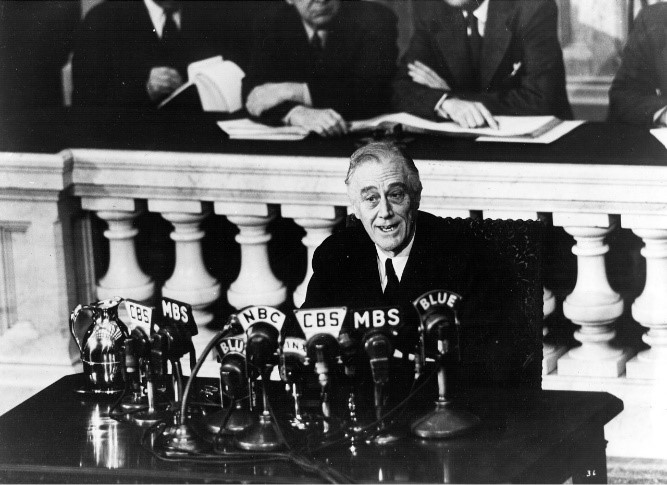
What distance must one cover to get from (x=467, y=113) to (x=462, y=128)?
65 millimetres

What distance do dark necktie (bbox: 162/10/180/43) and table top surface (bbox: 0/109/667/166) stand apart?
2.73 ft

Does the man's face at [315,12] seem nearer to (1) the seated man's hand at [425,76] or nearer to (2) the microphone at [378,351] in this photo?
(1) the seated man's hand at [425,76]

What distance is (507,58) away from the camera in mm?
Answer: 5211

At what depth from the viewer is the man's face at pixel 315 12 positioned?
5.33 metres

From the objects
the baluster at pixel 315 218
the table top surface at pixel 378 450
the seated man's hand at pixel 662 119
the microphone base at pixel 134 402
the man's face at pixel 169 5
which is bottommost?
the table top surface at pixel 378 450

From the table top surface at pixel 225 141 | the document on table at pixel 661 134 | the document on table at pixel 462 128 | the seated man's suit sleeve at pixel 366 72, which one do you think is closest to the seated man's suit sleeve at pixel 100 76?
the table top surface at pixel 225 141

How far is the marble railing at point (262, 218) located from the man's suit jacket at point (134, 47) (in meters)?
1.42

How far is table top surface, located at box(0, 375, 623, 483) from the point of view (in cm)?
256

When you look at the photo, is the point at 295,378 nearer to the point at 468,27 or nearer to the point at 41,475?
the point at 41,475

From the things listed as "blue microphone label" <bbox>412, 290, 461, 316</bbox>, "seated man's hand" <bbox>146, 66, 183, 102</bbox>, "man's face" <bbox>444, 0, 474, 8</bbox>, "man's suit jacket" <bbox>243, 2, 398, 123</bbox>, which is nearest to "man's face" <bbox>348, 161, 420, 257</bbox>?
"blue microphone label" <bbox>412, 290, 461, 316</bbox>

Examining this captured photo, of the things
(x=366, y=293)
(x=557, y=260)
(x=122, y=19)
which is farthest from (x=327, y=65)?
(x=366, y=293)

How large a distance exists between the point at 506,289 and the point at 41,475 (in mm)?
1128

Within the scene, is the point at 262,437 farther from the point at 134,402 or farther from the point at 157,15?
the point at 157,15

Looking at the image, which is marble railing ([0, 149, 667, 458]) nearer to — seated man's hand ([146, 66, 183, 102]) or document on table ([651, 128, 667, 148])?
document on table ([651, 128, 667, 148])
